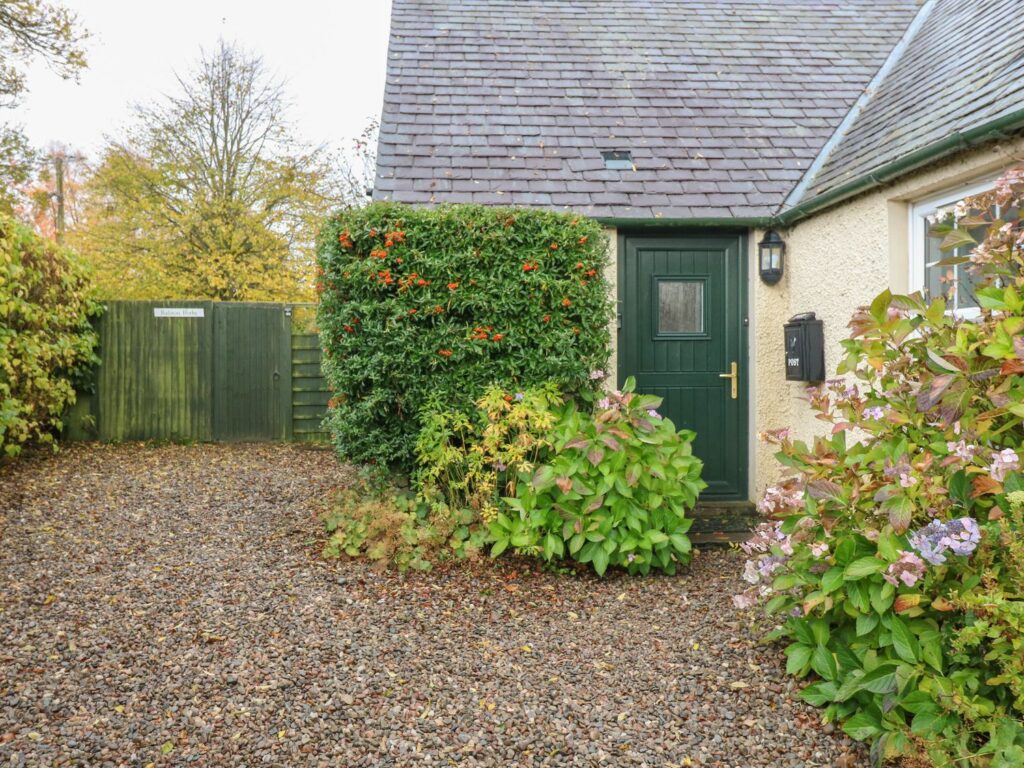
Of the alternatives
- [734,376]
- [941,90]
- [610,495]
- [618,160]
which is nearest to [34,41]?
[618,160]

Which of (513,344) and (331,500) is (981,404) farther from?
(331,500)

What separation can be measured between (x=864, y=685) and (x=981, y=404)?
1099 mm

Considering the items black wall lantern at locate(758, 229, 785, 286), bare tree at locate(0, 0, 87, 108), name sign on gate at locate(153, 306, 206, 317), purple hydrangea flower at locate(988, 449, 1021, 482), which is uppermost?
bare tree at locate(0, 0, 87, 108)

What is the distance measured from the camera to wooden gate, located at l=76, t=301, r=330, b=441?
28.5 ft

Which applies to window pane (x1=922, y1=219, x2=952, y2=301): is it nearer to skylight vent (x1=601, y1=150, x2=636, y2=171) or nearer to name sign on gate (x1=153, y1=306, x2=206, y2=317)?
skylight vent (x1=601, y1=150, x2=636, y2=171)

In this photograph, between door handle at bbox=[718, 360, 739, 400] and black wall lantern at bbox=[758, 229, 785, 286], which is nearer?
black wall lantern at bbox=[758, 229, 785, 286]

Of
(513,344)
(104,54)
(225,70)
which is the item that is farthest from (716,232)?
(225,70)

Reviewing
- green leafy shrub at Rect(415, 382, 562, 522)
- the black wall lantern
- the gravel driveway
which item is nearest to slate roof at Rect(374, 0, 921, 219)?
the black wall lantern

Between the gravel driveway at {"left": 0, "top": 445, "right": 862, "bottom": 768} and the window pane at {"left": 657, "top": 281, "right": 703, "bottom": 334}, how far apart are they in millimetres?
1980

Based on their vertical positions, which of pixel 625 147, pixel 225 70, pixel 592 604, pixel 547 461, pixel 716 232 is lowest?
pixel 592 604

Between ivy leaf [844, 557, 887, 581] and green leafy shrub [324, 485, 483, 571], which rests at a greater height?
ivy leaf [844, 557, 887, 581]

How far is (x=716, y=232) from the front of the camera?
6.11 metres

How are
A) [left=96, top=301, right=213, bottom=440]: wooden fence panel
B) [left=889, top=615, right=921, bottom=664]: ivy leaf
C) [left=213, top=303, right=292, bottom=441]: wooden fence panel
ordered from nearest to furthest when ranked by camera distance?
[left=889, top=615, right=921, bottom=664]: ivy leaf → [left=96, top=301, right=213, bottom=440]: wooden fence panel → [left=213, top=303, right=292, bottom=441]: wooden fence panel

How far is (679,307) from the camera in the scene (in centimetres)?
615
